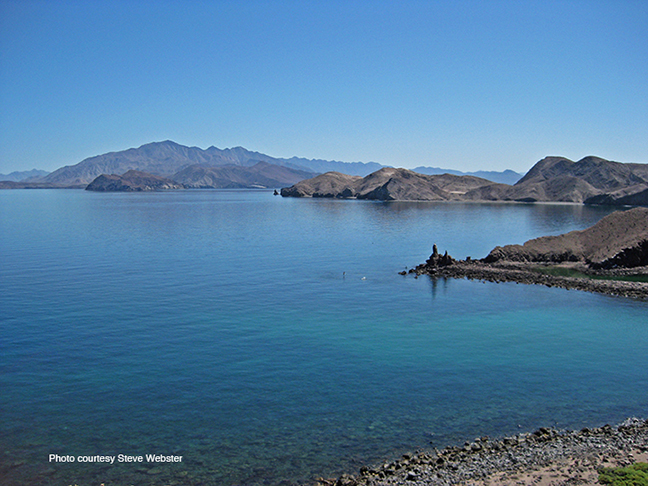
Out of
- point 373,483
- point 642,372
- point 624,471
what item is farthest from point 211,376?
point 642,372

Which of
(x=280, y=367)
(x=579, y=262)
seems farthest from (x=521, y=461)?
(x=579, y=262)

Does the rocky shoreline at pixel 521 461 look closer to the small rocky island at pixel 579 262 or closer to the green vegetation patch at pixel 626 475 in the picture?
the green vegetation patch at pixel 626 475

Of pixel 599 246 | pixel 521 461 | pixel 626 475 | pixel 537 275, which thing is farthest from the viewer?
pixel 599 246

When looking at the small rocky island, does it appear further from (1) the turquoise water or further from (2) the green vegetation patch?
(2) the green vegetation patch

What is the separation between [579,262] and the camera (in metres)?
50.2

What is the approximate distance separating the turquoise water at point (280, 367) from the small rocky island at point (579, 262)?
3217 millimetres

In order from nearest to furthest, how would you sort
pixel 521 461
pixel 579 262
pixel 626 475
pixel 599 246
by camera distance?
pixel 626 475 < pixel 521 461 < pixel 579 262 < pixel 599 246

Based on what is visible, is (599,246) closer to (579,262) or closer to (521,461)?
(579,262)

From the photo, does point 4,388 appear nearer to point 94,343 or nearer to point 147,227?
point 94,343

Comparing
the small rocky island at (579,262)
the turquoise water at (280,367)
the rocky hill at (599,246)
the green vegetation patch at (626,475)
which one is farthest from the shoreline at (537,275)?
the green vegetation patch at (626,475)

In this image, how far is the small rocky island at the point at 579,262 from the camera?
4331cm

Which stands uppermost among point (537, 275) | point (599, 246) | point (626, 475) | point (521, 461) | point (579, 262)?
point (599, 246)

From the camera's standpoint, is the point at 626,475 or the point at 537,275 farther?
the point at 537,275

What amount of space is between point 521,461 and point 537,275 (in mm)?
34813
